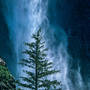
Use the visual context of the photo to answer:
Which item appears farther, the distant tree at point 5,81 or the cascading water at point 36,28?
the cascading water at point 36,28

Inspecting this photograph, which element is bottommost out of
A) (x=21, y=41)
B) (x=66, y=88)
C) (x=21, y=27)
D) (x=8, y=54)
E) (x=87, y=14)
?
(x=66, y=88)

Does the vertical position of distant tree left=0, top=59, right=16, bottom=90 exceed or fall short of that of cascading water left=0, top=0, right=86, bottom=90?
it falls short

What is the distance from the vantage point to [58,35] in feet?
134

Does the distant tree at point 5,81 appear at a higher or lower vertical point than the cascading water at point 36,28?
lower

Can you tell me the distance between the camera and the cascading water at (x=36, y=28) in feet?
123

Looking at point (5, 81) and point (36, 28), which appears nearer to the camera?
point (5, 81)

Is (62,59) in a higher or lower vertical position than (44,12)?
lower

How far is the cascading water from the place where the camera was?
3756 centimetres

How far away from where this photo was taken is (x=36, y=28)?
3831cm

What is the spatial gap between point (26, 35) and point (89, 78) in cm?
1487

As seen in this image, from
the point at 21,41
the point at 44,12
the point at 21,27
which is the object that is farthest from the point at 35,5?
the point at 21,41

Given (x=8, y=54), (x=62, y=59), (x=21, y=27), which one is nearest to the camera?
(x=8, y=54)

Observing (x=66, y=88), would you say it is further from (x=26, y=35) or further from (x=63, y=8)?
(x=63, y=8)

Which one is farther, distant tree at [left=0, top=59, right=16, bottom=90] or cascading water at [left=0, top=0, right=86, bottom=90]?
cascading water at [left=0, top=0, right=86, bottom=90]
